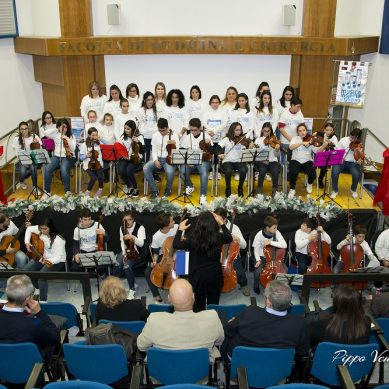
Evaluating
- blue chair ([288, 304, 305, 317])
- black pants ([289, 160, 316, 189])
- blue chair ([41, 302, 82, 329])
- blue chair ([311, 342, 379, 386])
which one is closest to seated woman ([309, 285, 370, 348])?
blue chair ([311, 342, 379, 386])

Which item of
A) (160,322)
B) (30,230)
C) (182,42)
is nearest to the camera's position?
(160,322)

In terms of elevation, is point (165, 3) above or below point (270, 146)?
above

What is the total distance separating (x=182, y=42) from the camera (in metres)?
10.3

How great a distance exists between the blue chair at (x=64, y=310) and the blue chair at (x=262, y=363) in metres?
1.85

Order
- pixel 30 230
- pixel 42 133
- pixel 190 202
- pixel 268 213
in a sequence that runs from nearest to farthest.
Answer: pixel 30 230 → pixel 268 213 → pixel 190 202 → pixel 42 133

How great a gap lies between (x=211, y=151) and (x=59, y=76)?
4452mm

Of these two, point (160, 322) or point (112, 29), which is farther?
point (112, 29)

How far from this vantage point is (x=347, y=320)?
405 cm

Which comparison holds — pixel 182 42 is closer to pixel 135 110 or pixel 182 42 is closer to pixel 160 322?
pixel 135 110

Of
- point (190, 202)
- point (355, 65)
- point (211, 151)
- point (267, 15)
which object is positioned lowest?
point (190, 202)

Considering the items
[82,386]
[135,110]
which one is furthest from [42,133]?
[82,386]

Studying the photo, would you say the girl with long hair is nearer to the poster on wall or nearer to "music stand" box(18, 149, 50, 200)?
"music stand" box(18, 149, 50, 200)

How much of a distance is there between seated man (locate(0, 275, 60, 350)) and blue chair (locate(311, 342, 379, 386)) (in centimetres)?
223

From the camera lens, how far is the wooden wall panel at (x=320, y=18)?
1016cm
